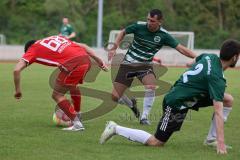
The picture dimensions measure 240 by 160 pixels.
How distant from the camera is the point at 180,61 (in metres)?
32.4

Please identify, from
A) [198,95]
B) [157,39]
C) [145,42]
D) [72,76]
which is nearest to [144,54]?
[145,42]

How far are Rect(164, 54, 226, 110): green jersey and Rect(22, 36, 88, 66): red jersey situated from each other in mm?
2128

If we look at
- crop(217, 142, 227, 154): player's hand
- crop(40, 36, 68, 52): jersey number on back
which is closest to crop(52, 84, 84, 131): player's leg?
crop(40, 36, 68, 52): jersey number on back

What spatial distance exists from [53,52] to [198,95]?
8.51 feet

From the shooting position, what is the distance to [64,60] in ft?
32.3

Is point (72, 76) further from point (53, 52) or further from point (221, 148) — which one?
point (221, 148)

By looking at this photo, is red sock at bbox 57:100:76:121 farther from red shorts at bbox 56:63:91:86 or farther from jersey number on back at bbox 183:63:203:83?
jersey number on back at bbox 183:63:203:83

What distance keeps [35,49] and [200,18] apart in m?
39.8

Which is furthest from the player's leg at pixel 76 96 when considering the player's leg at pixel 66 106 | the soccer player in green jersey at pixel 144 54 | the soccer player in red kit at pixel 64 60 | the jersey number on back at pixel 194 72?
the jersey number on back at pixel 194 72

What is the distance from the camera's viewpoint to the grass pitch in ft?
25.8

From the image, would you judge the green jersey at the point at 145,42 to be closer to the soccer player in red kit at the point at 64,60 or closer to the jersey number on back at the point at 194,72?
the soccer player in red kit at the point at 64,60

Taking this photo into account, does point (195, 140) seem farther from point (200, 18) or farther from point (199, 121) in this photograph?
point (200, 18)

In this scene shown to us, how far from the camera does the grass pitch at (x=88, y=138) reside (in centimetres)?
788

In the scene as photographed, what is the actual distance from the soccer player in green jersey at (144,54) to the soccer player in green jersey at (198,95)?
99.5 inches
